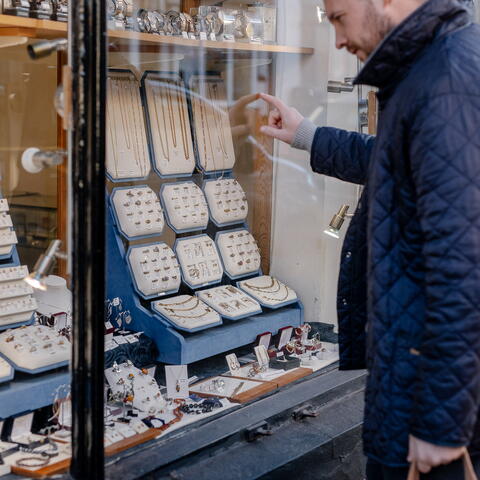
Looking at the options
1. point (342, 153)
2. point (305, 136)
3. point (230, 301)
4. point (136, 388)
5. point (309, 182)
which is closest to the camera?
point (342, 153)

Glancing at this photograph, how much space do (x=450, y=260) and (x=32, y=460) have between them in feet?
4.57

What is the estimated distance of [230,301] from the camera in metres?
3.42

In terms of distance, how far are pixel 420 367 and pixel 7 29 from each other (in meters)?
1.72

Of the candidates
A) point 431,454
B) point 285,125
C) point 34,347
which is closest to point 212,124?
point 285,125

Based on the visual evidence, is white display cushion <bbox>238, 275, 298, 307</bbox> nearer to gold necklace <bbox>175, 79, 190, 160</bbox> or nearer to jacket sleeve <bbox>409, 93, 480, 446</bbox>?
gold necklace <bbox>175, 79, 190, 160</bbox>

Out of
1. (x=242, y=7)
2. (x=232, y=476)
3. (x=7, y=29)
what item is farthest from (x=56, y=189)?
(x=242, y=7)

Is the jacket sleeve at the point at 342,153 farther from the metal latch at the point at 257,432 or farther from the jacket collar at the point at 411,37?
the metal latch at the point at 257,432

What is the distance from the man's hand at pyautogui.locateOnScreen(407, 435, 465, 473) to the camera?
1.58 metres

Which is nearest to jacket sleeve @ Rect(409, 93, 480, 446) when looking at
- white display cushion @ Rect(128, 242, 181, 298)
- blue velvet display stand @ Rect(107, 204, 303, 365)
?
blue velvet display stand @ Rect(107, 204, 303, 365)

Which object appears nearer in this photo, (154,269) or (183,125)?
(154,269)

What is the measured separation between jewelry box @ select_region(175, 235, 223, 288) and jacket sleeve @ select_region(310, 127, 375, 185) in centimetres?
122

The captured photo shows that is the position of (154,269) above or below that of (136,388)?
above

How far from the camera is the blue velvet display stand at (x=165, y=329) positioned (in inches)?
121

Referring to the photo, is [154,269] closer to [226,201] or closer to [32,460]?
[226,201]
